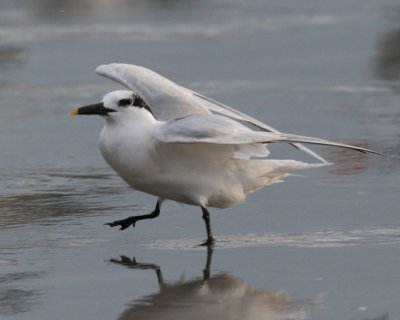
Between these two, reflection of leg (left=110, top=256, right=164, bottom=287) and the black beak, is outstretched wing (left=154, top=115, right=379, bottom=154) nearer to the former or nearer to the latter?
the black beak

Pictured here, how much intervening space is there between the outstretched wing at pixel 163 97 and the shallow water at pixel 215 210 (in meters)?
0.60

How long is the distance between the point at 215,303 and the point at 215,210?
230 cm

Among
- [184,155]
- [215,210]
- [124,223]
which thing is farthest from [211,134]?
[215,210]

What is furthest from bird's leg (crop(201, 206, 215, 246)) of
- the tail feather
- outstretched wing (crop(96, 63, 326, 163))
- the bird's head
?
outstretched wing (crop(96, 63, 326, 163))

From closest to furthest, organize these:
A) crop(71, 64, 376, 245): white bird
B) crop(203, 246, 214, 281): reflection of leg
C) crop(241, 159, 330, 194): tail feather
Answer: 1. crop(203, 246, 214, 281): reflection of leg
2. crop(71, 64, 376, 245): white bird
3. crop(241, 159, 330, 194): tail feather

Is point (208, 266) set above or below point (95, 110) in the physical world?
below

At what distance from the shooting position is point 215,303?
6152mm

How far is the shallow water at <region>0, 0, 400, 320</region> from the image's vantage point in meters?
6.32

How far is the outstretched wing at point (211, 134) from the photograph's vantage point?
283 inches

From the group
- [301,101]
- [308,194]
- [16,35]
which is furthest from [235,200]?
[16,35]

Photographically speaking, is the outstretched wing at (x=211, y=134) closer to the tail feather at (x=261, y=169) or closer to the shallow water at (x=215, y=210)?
the tail feather at (x=261, y=169)

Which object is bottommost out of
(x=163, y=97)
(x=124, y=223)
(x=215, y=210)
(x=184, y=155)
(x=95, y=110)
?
(x=215, y=210)

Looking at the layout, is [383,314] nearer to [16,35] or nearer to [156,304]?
[156,304]

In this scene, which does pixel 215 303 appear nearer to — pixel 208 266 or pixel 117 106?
pixel 208 266
